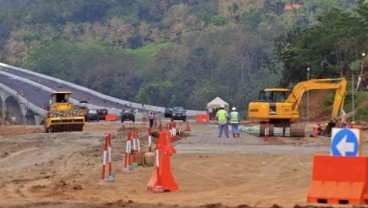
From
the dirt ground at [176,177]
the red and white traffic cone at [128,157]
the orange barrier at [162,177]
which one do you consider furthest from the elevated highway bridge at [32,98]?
the orange barrier at [162,177]

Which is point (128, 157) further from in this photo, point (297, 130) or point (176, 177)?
point (297, 130)

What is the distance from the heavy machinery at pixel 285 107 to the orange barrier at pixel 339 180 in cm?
3370

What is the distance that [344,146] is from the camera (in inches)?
675

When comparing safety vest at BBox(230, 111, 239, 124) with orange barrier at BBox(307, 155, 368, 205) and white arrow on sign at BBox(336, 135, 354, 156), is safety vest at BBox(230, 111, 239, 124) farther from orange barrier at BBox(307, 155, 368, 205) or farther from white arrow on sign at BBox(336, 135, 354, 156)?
white arrow on sign at BBox(336, 135, 354, 156)

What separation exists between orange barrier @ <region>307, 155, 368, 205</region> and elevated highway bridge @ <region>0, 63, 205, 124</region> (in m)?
119

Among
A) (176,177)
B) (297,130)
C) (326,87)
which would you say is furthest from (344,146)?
(326,87)

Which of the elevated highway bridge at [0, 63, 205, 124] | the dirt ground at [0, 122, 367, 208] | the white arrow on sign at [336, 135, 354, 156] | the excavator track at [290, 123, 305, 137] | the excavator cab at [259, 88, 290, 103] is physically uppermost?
the elevated highway bridge at [0, 63, 205, 124]

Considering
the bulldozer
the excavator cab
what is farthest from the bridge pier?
the excavator cab

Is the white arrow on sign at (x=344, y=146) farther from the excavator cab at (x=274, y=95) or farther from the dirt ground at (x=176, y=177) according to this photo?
the excavator cab at (x=274, y=95)

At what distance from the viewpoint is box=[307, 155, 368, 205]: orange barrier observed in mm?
17062

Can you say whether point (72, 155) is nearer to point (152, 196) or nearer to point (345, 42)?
point (152, 196)

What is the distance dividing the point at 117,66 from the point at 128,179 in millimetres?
175707

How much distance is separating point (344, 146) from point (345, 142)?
0.11 m

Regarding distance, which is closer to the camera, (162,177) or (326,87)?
(162,177)
